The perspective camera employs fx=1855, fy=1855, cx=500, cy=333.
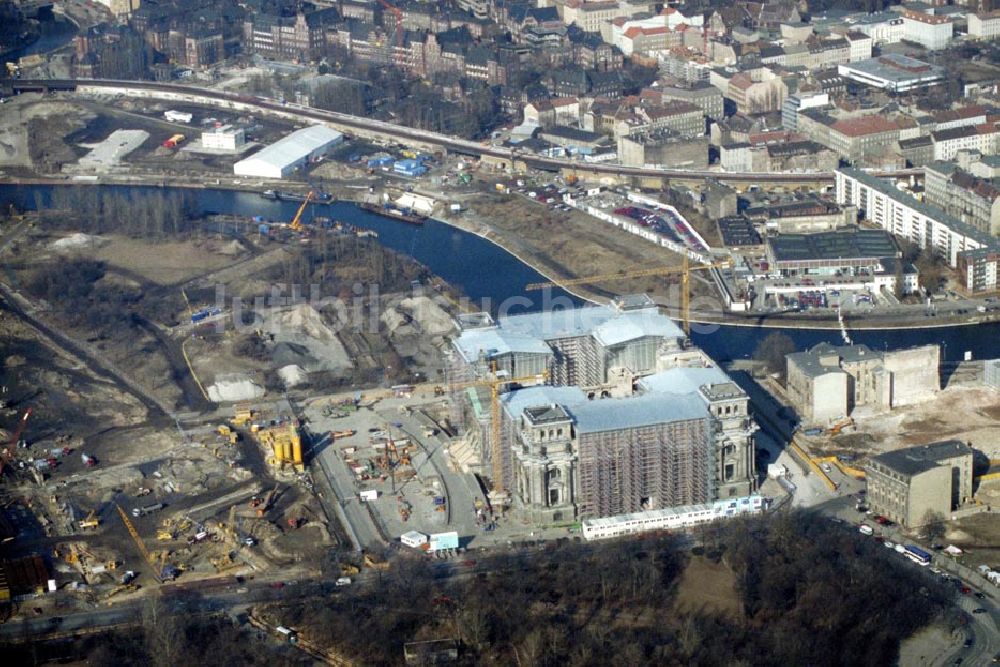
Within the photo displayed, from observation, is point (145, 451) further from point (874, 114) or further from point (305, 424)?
point (874, 114)

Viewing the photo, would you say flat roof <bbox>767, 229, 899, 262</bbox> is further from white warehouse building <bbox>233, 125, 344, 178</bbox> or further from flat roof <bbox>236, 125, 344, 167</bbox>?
flat roof <bbox>236, 125, 344, 167</bbox>

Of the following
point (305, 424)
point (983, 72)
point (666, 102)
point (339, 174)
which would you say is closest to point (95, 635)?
point (305, 424)

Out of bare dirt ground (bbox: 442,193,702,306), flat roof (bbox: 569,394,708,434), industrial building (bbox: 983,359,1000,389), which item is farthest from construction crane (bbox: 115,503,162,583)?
industrial building (bbox: 983,359,1000,389)

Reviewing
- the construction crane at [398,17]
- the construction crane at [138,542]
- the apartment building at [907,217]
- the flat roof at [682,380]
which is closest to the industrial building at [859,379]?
the flat roof at [682,380]

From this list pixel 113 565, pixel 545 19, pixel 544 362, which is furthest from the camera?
pixel 545 19

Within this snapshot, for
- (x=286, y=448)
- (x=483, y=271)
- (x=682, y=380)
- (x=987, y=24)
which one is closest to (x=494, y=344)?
(x=682, y=380)

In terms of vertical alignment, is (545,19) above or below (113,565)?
above

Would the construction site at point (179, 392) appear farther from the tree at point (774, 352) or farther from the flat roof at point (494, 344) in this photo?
the tree at point (774, 352)
